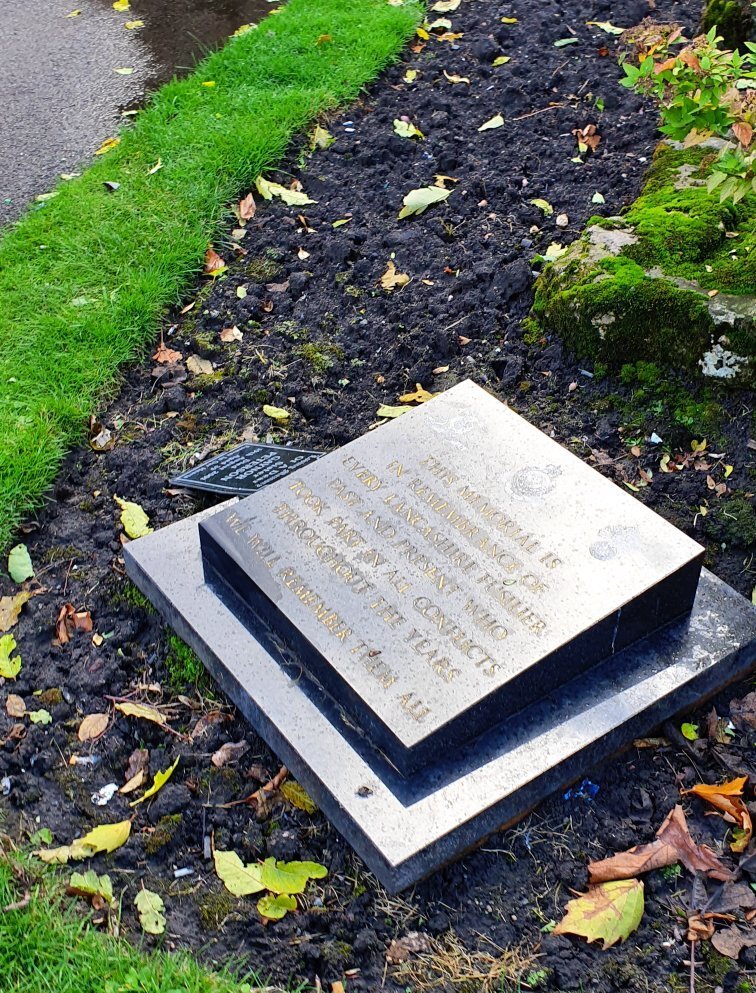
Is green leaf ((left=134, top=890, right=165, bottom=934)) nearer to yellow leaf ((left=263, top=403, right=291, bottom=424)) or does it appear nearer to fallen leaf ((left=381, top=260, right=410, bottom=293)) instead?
yellow leaf ((left=263, top=403, right=291, bottom=424))

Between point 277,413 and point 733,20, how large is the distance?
312 centimetres

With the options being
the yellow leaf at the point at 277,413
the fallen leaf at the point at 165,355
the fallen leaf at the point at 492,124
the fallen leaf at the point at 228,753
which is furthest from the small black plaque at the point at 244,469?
the fallen leaf at the point at 492,124

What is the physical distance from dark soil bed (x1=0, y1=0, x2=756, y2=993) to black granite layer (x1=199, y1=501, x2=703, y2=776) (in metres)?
0.30

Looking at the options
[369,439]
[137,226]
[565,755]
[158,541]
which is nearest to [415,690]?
[565,755]

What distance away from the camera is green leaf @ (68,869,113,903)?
2543mm

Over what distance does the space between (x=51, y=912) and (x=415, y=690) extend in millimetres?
1058

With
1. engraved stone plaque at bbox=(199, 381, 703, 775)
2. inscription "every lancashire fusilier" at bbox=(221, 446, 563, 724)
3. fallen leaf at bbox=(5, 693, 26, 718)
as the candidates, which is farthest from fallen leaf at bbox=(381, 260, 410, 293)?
fallen leaf at bbox=(5, 693, 26, 718)

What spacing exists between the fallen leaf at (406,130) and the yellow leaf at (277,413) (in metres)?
2.12

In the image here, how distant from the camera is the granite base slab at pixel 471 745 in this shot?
246 centimetres

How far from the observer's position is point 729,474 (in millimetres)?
3400

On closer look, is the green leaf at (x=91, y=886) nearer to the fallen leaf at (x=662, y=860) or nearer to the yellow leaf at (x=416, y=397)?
the fallen leaf at (x=662, y=860)

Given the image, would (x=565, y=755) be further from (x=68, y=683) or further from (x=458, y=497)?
(x=68, y=683)

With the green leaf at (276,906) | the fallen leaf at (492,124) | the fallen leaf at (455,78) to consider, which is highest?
the fallen leaf at (455,78)

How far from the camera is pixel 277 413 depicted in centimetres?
390
